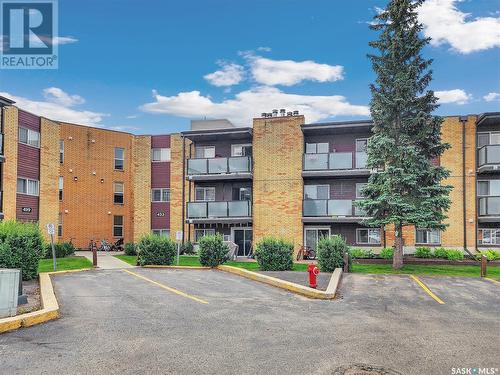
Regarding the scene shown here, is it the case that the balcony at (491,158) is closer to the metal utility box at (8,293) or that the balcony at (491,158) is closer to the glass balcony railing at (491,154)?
the glass balcony railing at (491,154)

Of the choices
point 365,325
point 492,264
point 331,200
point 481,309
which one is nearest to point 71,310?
point 365,325

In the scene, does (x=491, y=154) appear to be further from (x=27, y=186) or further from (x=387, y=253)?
(x=27, y=186)

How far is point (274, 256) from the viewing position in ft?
65.5

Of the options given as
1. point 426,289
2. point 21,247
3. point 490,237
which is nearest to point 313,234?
point 490,237

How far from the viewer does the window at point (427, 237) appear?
2803 cm

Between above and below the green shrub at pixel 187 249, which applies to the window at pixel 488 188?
above

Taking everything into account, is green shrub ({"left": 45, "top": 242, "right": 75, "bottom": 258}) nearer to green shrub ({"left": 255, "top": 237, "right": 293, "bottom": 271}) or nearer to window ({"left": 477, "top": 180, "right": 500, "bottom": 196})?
green shrub ({"left": 255, "top": 237, "right": 293, "bottom": 271})

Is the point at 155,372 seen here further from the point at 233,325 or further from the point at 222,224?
the point at 222,224

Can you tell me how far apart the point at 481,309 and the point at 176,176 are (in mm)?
25753

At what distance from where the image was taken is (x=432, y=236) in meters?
28.1

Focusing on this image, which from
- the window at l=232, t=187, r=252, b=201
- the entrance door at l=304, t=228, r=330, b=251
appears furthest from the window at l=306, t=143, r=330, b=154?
the entrance door at l=304, t=228, r=330, b=251

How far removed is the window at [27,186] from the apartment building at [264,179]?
7 cm

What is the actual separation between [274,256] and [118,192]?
23524 mm

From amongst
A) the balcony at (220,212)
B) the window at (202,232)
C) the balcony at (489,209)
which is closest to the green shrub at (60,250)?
the balcony at (220,212)
